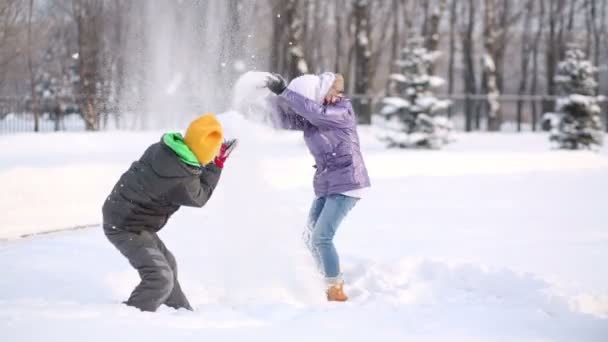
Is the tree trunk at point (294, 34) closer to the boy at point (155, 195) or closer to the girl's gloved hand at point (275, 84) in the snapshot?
the girl's gloved hand at point (275, 84)

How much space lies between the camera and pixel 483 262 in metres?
6.75

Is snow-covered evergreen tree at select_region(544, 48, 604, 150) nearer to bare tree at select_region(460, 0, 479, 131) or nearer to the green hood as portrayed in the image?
the green hood

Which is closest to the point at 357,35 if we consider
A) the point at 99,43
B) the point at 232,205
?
the point at 99,43

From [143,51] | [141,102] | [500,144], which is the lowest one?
[500,144]

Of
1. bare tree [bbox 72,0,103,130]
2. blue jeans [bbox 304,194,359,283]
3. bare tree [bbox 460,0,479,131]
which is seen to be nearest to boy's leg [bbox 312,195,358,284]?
blue jeans [bbox 304,194,359,283]

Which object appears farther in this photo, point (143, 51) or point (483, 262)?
point (143, 51)

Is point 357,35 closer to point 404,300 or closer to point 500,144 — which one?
point 500,144

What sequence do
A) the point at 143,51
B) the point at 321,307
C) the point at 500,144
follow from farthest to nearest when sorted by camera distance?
the point at 500,144 < the point at 143,51 < the point at 321,307

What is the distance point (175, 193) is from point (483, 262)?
305cm

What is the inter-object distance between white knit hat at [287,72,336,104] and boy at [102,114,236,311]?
1008 millimetres

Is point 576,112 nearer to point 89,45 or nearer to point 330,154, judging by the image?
point 89,45

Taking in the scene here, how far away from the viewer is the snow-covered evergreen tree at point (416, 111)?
19578mm

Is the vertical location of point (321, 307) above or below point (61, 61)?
below

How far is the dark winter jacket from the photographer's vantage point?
→ 193 inches
